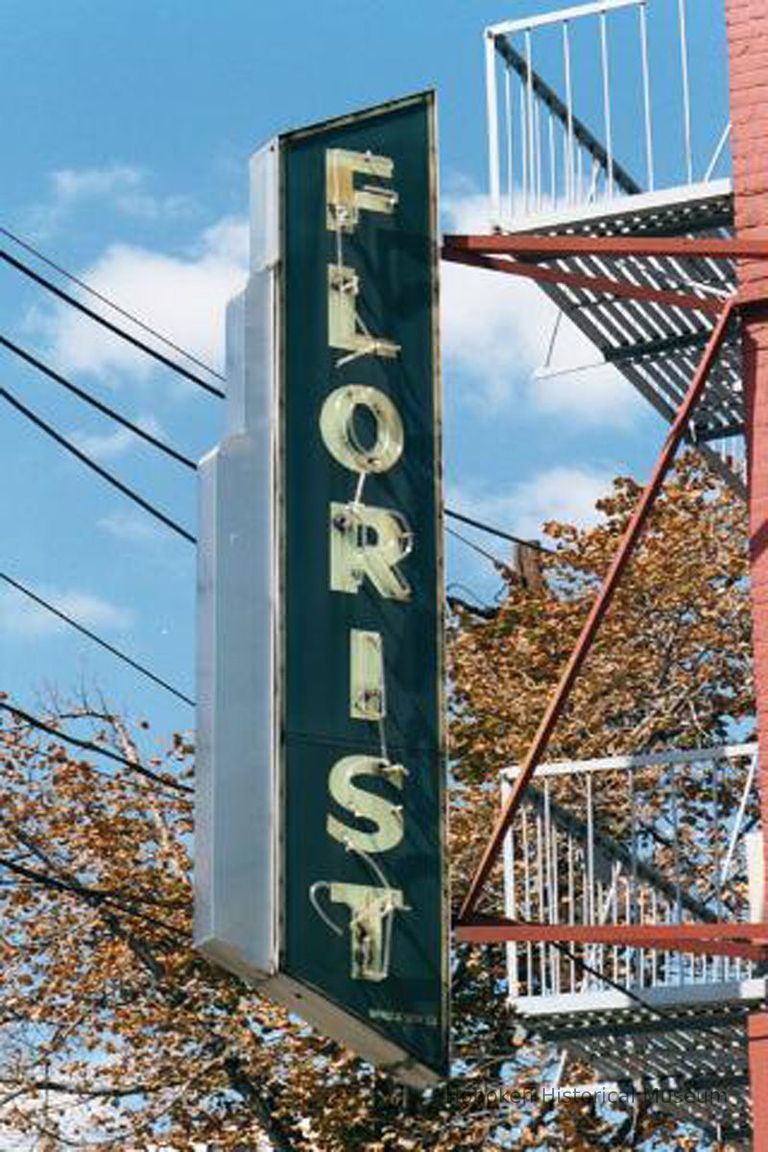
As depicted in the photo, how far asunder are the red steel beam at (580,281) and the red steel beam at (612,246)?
5cm

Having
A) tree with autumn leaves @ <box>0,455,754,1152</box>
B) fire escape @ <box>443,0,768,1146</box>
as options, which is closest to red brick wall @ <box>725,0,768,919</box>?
fire escape @ <box>443,0,768,1146</box>

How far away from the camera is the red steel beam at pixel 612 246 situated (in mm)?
16297

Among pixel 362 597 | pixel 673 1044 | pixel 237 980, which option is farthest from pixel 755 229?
pixel 237 980

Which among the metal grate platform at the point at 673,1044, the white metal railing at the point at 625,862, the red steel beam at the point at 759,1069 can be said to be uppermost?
the white metal railing at the point at 625,862

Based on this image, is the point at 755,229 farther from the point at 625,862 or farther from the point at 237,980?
the point at 237,980

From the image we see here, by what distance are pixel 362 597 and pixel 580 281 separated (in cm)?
260

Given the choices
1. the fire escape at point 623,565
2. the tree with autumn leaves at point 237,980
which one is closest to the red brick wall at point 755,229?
the fire escape at point 623,565

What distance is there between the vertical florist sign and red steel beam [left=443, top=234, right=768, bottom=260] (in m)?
0.41

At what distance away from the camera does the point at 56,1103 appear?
29.1 m

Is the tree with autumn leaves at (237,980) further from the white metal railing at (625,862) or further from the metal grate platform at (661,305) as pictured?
the metal grate platform at (661,305)

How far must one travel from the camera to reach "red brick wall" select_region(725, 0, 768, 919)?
1617 cm

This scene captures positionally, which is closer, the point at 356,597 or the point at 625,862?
the point at 356,597

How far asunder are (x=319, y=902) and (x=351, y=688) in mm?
1124

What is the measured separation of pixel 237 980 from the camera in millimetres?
27203
